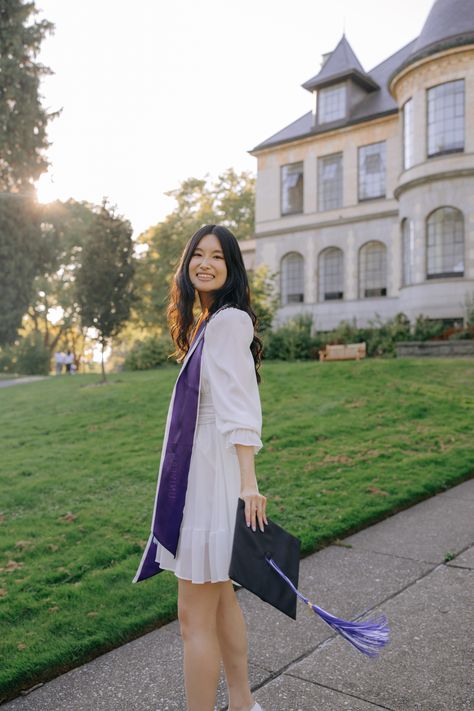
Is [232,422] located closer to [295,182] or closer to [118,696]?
[118,696]

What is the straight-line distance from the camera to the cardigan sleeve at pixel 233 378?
2619 millimetres

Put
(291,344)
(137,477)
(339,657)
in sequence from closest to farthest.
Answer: (339,657), (137,477), (291,344)

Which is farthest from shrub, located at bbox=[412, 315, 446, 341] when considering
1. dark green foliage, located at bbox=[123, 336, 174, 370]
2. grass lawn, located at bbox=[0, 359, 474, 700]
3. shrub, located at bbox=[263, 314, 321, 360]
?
dark green foliage, located at bbox=[123, 336, 174, 370]

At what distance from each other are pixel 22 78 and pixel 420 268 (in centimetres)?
2151

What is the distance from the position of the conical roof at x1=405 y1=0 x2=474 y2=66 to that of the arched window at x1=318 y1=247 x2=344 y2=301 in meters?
9.30

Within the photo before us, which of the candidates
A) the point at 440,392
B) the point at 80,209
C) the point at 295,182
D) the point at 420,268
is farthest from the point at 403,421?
the point at 80,209

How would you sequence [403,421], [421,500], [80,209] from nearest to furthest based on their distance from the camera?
[421,500] < [403,421] < [80,209]

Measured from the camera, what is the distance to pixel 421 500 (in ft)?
23.1

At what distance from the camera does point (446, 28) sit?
965 inches

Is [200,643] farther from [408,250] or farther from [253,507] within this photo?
[408,250]

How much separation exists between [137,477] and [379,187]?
83.8 feet

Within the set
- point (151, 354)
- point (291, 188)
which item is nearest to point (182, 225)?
point (291, 188)

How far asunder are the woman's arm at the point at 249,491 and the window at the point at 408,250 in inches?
937

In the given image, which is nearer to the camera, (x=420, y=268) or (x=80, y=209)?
(x=420, y=268)
